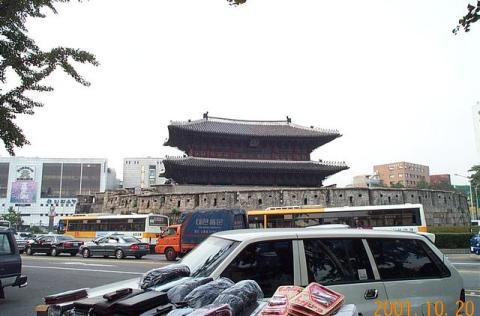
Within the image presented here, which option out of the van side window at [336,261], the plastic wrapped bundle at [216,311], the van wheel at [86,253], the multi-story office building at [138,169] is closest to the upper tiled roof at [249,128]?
the van wheel at [86,253]

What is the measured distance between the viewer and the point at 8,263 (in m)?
9.15

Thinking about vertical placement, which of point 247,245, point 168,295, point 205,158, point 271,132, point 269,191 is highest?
point 271,132

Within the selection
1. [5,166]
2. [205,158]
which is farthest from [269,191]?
[5,166]

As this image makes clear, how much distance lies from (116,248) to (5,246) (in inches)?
536

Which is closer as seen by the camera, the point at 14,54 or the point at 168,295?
the point at 168,295

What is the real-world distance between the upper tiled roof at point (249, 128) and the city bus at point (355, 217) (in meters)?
15.6

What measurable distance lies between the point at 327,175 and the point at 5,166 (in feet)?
270

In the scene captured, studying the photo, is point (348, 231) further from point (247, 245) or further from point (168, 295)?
point (168, 295)

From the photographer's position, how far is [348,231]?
418 cm

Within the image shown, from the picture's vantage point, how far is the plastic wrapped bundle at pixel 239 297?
2.67 metres

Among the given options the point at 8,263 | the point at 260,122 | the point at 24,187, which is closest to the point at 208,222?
the point at 8,263

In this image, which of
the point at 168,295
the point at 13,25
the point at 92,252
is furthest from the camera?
the point at 92,252

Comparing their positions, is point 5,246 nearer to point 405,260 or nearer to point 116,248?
point 405,260

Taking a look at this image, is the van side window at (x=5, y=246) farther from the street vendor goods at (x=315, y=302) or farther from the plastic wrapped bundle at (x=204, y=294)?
the street vendor goods at (x=315, y=302)
